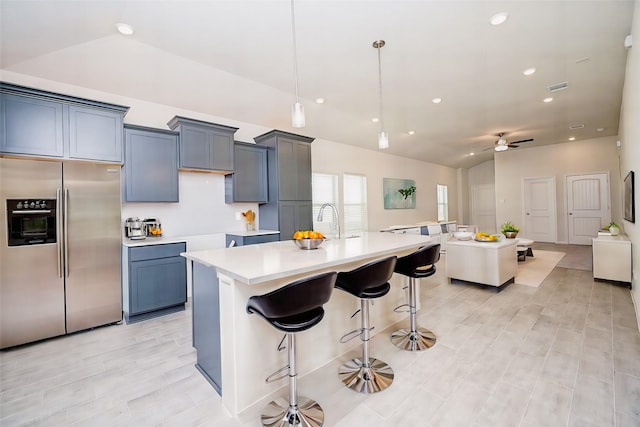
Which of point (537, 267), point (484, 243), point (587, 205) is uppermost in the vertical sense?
point (587, 205)

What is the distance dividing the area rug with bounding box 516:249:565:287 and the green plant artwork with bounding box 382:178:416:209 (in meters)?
3.29

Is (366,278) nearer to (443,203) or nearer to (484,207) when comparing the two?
(443,203)

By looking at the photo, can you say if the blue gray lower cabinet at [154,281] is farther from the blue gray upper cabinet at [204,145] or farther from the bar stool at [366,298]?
the bar stool at [366,298]

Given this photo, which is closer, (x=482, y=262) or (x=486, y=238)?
(x=482, y=262)

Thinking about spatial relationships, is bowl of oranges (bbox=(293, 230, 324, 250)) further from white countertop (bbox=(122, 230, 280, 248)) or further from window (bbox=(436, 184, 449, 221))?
window (bbox=(436, 184, 449, 221))

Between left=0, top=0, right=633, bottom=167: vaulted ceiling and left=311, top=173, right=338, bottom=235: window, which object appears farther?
left=311, top=173, right=338, bottom=235: window

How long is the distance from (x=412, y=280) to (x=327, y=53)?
8.44ft

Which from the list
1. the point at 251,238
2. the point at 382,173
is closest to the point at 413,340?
the point at 251,238

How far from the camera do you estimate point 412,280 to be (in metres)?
2.58

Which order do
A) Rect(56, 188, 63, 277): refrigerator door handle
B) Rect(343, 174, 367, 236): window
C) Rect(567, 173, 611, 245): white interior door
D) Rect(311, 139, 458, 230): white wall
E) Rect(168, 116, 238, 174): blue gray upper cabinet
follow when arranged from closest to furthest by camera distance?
Rect(56, 188, 63, 277): refrigerator door handle → Rect(168, 116, 238, 174): blue gray upper cabinet → Rect(311, 139, 458, 230): white wall → Rect(343, 174, 367, 236): window → Rect(567, 173, 611, 245): white interior door

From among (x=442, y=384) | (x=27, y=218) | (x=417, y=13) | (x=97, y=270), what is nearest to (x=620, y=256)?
(x=442, y=384)

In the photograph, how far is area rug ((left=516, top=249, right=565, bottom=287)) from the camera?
4488mm

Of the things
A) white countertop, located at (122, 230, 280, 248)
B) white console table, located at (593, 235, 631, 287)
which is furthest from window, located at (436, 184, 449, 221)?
white countertop, located at (122, 230, 280, 248)

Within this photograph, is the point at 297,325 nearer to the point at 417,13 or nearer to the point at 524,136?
the point at 417,13
